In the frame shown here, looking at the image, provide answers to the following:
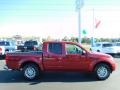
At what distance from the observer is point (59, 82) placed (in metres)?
13.2

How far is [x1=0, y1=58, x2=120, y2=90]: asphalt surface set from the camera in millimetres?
11830

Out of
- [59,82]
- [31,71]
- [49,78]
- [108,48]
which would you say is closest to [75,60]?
[59,82]

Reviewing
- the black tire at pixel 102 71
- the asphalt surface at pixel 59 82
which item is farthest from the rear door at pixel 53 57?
the black tire at pixel 102 71

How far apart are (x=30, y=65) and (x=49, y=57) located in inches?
38.7

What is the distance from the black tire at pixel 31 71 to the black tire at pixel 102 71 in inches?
107

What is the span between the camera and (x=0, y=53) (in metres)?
26.7

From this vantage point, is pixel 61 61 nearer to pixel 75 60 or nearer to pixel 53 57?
pixel 53 57

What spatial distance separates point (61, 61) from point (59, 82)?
1.02m

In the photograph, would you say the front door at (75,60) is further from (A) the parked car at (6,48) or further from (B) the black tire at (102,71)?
(A) the parked car at (6,48)

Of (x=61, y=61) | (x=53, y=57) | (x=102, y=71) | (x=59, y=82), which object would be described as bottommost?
(x=59, y=82)

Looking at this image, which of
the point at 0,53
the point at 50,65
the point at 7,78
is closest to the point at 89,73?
the point at 50,65

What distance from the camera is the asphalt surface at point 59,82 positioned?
38.8 feet

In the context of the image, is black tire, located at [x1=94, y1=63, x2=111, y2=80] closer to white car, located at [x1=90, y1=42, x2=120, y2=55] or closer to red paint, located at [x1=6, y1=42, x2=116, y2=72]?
red paint, located at [x1=6, y1=42, x2=116, y2=72]

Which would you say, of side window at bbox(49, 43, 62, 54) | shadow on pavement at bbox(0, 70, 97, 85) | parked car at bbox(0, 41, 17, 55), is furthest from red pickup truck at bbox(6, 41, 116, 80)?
parked car at bbox(0, 41, 17, 55)
